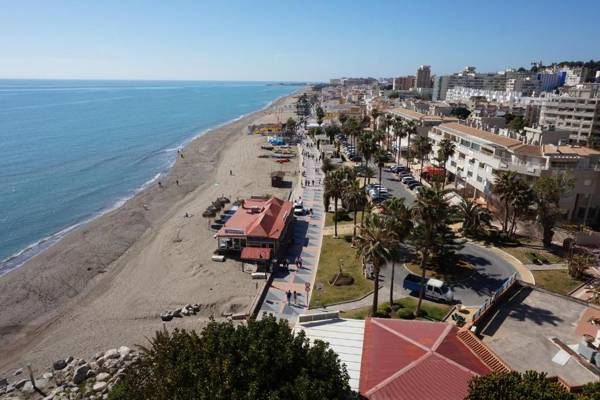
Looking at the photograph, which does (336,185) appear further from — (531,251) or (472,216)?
(531,251)

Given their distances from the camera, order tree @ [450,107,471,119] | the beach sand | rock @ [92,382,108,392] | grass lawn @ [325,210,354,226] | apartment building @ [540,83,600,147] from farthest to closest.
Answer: tree @ [450,107,471,119] → apartment building @ [540,83,600,147] → grass lawn @ [325,210,354,226] → the beach sand → rock @ [92,382,108,392]

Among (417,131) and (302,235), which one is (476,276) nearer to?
(302,235)

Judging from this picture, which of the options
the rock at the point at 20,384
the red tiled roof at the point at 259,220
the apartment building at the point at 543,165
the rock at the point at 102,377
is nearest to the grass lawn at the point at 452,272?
the red tiled roof at the point at 259,220

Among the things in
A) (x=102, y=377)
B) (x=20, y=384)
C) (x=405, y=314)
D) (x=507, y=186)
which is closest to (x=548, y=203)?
(x=507, y=186)

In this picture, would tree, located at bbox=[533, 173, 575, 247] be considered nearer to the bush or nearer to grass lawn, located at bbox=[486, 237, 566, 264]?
grass lawn, located at bbox=[486, 237, 566, 264]

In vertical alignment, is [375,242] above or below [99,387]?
above

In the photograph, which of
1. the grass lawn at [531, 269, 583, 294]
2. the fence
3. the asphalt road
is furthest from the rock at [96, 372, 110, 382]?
the grass lawn at [531, 269, 583, 294]

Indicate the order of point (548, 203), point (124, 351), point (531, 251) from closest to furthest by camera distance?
point (124, 351) → point (531, 251) → point (548, 203)
